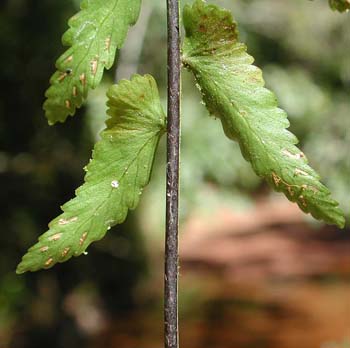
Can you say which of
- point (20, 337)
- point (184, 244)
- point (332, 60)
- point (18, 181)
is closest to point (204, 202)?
point (18, 181)

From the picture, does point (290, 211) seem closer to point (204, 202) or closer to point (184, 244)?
point (184, 244)

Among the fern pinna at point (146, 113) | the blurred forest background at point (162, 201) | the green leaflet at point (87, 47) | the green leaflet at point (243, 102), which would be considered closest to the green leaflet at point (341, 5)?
the fern pinna at point (146, 113)

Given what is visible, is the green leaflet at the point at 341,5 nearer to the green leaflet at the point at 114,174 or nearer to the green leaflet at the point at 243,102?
the green leaflet at the point at 243,102

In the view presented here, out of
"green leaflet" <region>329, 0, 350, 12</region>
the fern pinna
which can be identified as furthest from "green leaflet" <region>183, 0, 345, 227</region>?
"green leaflet" <region>329, 0, 350, 12</region>

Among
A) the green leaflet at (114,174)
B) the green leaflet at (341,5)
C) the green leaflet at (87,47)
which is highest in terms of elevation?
the green leaflet at (341,5)

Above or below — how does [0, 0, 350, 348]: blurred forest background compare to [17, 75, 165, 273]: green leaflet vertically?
below

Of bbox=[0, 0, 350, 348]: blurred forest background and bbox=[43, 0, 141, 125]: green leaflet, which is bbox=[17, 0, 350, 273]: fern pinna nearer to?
bbox=[43, 0, 141, 125]: green leaflet

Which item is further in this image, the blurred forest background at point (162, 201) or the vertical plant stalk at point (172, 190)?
the blurred forest background at point (162, 201)

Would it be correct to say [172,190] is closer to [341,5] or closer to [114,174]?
[114,174]
